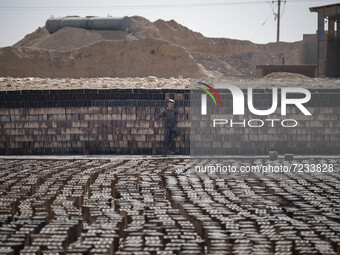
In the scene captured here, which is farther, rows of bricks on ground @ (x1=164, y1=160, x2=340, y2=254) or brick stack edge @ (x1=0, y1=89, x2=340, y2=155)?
brick stack edge @ (x1=0, y1=89, x2=340, y2=155)

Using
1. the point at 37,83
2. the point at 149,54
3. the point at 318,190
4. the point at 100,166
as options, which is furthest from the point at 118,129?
the point at 149,54

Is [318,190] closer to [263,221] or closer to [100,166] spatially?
[263,221]

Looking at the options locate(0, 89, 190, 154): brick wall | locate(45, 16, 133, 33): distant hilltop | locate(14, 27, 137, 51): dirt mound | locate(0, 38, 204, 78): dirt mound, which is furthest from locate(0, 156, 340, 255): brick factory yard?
locate(45, 16, 133, 33): distant hilltop

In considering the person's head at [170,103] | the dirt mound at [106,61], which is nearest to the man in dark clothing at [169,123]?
the person's head at [170,103]

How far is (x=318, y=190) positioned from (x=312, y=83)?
37.8 ft

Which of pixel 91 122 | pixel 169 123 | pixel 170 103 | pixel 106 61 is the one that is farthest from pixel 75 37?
pixel 170 103

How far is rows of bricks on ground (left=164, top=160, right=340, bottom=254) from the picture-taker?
7070mm

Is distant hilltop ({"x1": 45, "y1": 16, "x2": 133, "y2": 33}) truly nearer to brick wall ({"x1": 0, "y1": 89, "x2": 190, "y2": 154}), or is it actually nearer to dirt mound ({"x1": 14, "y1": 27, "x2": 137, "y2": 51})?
dirt mound ({"x1": 14, "y1": 27, "x2": 137, "y2": 51})

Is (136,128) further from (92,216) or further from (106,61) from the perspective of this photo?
(106,61)

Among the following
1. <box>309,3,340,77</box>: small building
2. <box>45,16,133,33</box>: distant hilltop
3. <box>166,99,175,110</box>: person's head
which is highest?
<box>45,16,133,33</box>: distant hilltop

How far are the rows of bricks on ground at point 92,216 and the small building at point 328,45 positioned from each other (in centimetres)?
1593

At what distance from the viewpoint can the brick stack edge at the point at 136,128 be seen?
18078mm

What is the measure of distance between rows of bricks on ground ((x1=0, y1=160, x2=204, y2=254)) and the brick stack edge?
14.8 ft

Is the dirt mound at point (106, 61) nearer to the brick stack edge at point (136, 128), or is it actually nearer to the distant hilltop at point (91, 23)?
the distant hilltop at point (91, 23)
